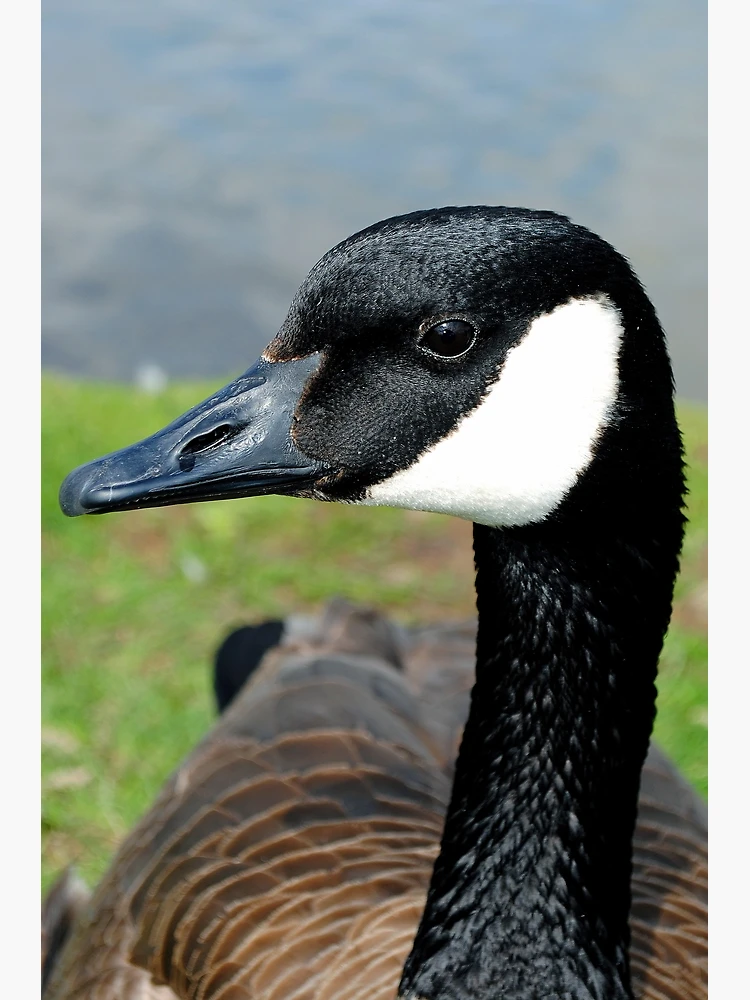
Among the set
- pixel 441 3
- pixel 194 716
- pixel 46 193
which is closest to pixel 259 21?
pixel 441 3

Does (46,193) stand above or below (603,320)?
above

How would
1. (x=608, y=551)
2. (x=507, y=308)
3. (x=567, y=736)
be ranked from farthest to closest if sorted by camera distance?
(x=567, y=736), (x=608, y=551), (x=507, y=308)

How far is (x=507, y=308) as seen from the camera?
1.52 m

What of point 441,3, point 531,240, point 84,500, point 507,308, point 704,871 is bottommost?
point 704,871

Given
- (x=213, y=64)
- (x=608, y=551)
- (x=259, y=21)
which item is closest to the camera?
(x=608, y=551)

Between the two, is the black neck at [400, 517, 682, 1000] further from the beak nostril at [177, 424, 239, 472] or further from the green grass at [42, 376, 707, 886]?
the green grass at [42, 376, 707, 886]

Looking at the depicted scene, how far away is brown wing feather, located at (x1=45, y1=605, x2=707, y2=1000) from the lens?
84.3 inches

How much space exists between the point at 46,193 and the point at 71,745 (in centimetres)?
473

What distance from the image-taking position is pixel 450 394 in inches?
62.6

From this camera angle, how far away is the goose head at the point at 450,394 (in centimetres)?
153

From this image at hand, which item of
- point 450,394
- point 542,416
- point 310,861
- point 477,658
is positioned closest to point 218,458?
point 450,394

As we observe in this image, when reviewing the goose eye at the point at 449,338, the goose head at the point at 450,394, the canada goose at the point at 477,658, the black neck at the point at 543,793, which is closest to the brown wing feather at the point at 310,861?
the canada goose at the point at 477,658

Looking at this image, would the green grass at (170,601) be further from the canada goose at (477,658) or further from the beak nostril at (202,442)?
the beak nostril at (202,442)

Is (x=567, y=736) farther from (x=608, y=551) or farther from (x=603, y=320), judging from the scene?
(x=603, y=320)
